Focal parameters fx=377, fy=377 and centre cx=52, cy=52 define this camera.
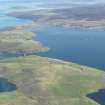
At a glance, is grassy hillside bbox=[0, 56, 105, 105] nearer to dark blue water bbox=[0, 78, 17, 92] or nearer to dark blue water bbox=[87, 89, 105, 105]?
dark blue water bbox=[0, 78, 17, 92]

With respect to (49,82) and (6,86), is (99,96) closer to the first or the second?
(49,82)

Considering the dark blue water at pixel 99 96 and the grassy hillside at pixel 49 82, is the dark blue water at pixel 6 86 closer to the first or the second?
the grassy hillside at pixel 49 82

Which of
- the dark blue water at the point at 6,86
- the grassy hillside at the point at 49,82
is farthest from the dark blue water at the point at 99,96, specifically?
the dark blue water at the point at 6,86

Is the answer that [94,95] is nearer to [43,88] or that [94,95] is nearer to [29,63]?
[43,88]

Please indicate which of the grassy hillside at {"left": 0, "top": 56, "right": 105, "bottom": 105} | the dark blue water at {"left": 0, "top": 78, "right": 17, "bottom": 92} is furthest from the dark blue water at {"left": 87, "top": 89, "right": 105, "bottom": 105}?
the dark blue water at {"left": 0, "top": 78, "right": 17, "bottom": 92}

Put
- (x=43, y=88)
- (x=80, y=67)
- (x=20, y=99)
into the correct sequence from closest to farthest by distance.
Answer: (x=20, y=99) → (x=43, y=88) → (x=80, y=67)

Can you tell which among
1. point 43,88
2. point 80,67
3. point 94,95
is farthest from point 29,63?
point 94,95

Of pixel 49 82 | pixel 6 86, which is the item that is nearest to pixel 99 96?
pixel 49 82
